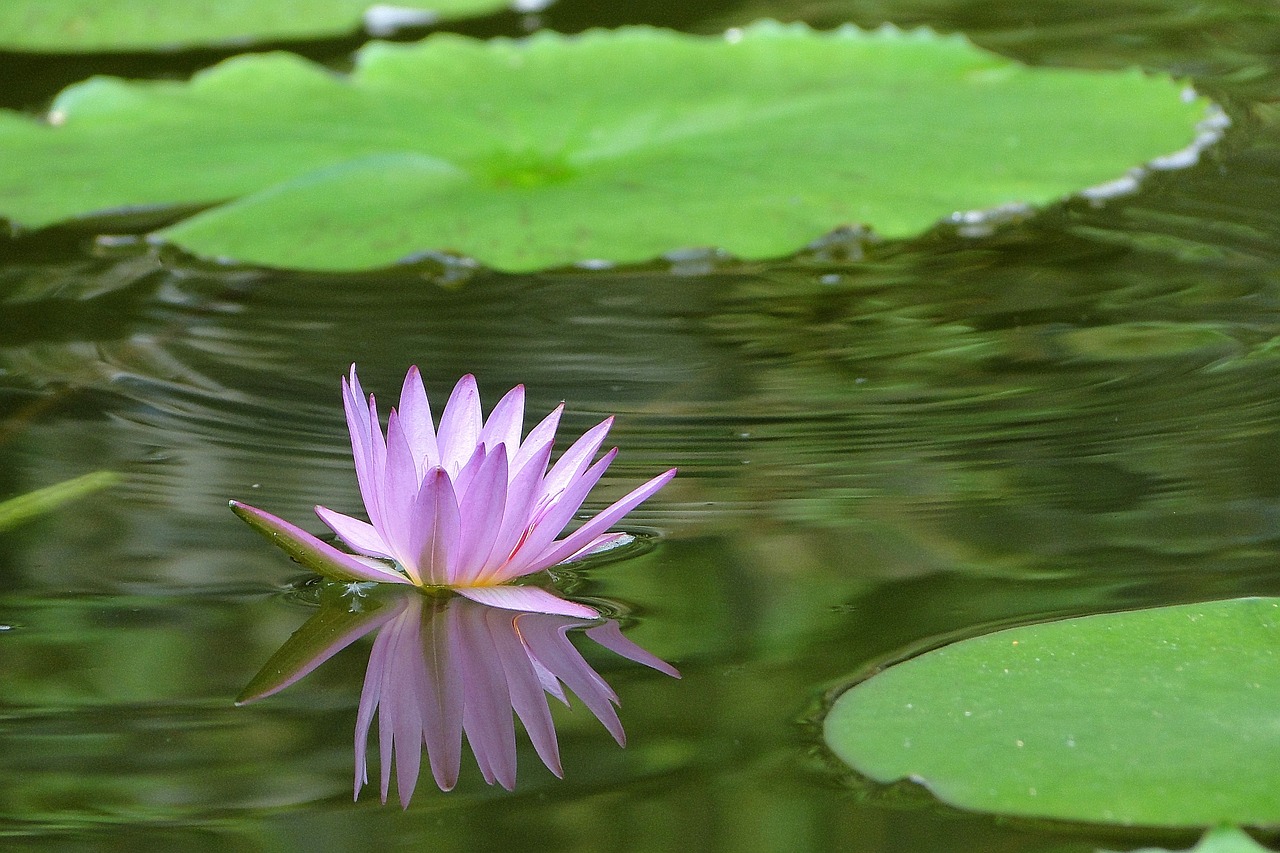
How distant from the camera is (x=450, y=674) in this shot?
1134 mm

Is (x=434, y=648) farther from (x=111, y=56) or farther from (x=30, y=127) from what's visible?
(x=111, y=56)

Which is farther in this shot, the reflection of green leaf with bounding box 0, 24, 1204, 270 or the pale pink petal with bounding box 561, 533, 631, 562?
the reflection of green leaf with bounding box 0, 24, 1204, 270

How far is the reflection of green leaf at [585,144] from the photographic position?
7.15ft

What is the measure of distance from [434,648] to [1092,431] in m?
0.78

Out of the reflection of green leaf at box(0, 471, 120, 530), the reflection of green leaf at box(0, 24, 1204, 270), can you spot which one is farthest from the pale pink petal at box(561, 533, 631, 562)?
the reflection of green leaf at box(0, 24, 1204, 270)

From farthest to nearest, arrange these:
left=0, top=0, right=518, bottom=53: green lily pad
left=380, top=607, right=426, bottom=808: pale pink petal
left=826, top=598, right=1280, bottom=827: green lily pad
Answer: left=0, top=0, right=518, bottom=53: green lily pad
left=380, top=607, right=426, bottom=808: pale pink petal
left=826, top=598, right=1280, bottom=827: green lily pad

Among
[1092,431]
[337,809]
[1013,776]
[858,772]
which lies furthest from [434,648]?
[1092,431]

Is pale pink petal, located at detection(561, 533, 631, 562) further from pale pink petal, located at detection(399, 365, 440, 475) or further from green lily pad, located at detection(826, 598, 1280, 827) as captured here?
green lily pad, located at detection(826, 598, 1280, 827)

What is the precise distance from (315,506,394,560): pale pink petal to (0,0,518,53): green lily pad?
248cm

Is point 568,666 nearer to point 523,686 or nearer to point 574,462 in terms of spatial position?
point 523,686

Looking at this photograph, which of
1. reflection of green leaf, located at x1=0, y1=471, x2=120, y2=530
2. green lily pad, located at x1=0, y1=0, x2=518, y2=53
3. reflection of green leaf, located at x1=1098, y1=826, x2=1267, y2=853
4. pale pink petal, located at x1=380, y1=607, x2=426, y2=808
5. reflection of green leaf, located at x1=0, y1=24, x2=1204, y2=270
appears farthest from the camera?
green lily pad, located at x1=0, y1=0, x2=518, y2=53

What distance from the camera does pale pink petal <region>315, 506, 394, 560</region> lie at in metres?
1.26

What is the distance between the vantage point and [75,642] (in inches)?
47.6

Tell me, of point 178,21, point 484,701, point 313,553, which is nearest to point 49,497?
point 313,553
